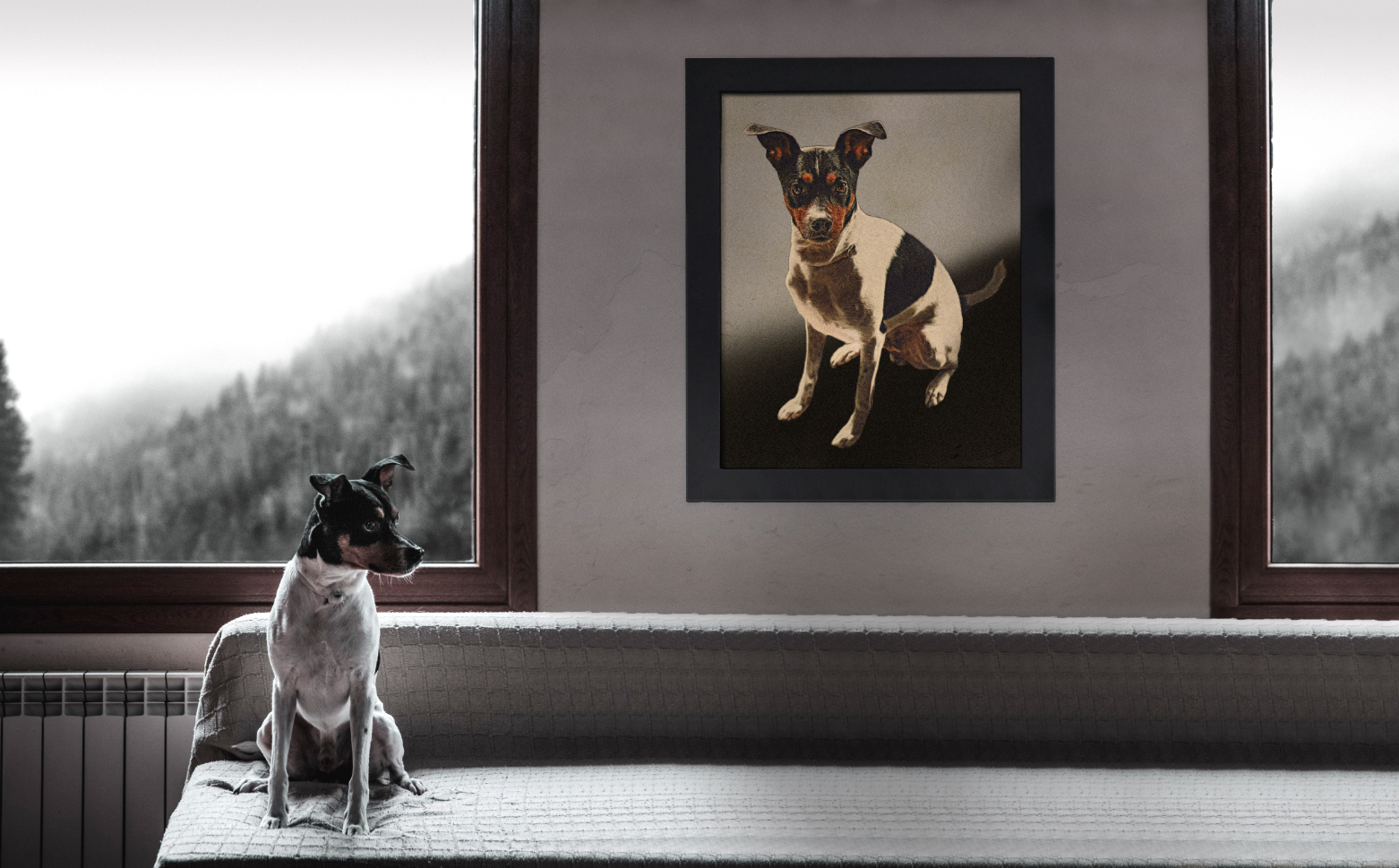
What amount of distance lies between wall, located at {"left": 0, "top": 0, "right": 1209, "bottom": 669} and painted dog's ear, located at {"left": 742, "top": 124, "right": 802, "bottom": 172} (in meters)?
0.19

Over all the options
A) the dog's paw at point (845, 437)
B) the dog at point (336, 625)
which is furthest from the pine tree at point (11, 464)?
the dog's paw at point (845, 437)

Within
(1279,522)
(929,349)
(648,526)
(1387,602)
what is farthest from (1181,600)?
(648,526)

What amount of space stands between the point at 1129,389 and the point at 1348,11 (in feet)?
3.67

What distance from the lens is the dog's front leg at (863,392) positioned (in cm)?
238

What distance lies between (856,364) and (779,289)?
270 mm

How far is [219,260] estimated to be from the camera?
7.91 feet

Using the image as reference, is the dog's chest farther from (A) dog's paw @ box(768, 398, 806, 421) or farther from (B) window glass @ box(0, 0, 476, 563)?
(B) window glass @ box(0, 0, 476, 563)

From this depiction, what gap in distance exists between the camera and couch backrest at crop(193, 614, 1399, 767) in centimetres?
197

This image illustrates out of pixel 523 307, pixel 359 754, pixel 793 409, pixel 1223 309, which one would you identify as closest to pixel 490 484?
pixel 523 307

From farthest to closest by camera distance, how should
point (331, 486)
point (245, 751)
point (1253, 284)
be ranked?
1. point (1253, 284)
2. point (245, 751)
3. point (331, 486)

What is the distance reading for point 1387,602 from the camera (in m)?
2.36

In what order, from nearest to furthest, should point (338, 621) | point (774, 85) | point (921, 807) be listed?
1. point (338, 621)
2. point (921, 807)
3. point (774, 85)

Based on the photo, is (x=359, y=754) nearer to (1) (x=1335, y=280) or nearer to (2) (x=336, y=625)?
(2) (x=336, y=625)

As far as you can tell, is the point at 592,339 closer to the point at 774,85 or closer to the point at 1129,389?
the point at 774,85
